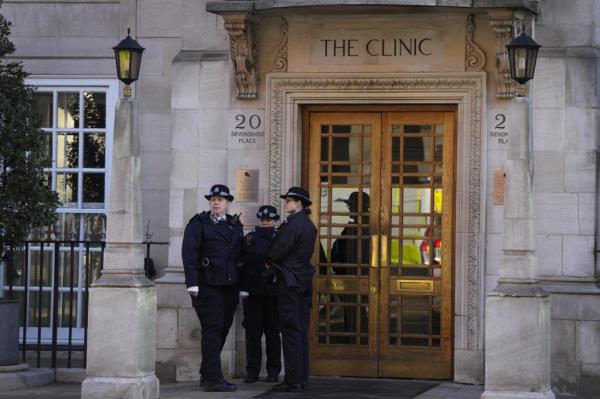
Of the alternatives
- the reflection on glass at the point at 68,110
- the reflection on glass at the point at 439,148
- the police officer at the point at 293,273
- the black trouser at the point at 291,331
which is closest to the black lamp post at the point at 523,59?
the reflection on glass at the point at 439,148

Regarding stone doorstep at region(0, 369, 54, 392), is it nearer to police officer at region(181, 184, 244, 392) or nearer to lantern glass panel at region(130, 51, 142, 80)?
police officer at region(181, 184, 244, 392)

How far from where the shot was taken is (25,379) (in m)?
14.8

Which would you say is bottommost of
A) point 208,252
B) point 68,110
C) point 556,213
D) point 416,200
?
point 208,252

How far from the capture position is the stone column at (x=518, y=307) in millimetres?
12344

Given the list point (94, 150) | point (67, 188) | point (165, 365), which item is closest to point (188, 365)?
point (165, 365)

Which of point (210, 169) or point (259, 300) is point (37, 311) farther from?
point (259, 300)

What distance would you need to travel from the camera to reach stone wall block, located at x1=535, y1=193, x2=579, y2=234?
14.3 metres

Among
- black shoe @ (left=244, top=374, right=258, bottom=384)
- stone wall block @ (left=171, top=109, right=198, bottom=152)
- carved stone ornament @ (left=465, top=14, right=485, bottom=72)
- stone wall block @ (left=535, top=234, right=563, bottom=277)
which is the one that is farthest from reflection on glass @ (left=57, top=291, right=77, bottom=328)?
stone wall block @ (left=535, top=234, right=563, bottom=277)

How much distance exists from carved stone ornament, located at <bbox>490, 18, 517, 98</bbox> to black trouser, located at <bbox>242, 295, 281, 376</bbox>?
10.7 feet

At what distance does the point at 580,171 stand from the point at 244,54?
3809 millimetres

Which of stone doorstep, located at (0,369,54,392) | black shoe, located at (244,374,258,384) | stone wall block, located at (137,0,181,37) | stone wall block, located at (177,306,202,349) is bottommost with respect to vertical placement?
stone doorstep, located at (0,369,54,392)

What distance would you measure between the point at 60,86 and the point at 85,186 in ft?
4.04

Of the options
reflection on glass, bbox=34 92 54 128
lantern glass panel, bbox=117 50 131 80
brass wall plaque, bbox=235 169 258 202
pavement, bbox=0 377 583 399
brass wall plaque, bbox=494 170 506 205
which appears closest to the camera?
lantern glass panel, bbox=117 50 131 80

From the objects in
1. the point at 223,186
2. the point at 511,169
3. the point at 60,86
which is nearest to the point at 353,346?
the point at 223,186
